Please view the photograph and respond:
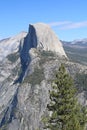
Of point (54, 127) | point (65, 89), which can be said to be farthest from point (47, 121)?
point (65, 89)

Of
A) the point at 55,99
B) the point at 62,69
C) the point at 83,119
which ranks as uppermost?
the point at 62,69

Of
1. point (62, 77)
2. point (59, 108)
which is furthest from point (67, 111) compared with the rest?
point (62, 77)

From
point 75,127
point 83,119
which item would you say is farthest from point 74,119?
point 83,119

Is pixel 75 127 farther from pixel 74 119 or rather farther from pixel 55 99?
pixel 55 99

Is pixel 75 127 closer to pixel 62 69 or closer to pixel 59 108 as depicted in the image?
pixel 59 108

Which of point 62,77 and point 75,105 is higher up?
point 62,77

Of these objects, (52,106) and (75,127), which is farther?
(52,106)

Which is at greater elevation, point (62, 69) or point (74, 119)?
point (62, 69)

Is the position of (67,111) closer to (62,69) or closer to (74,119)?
(74,119)
